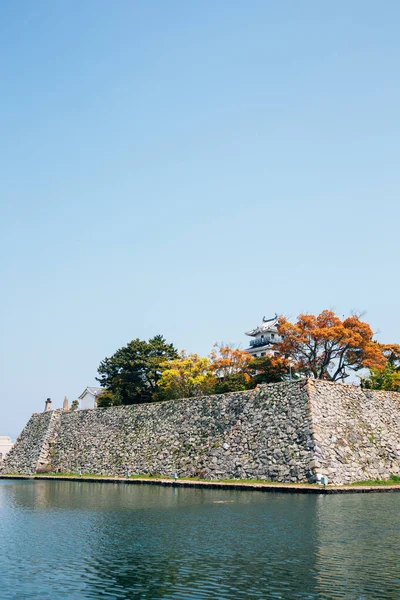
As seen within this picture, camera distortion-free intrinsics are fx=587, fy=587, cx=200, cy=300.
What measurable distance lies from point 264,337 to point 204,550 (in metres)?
72.8

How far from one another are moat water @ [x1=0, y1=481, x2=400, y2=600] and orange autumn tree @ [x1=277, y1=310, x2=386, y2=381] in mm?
21158

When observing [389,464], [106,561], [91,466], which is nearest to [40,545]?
[106,561]

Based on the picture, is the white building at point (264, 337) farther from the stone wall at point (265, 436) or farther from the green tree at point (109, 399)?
the stone wall at point (265, 436)

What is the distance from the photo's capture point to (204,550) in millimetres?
15031

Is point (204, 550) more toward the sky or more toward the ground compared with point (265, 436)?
more toward the ground

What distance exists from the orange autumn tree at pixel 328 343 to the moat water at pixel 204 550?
21158 mm

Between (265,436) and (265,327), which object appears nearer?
(265,436)

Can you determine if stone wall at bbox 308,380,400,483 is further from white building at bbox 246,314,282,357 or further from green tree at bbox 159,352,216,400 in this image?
white building at bbox 246,314,282,357

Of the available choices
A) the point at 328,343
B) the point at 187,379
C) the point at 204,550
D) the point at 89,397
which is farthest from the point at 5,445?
the point at 204,550

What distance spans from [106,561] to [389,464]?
2472 cm

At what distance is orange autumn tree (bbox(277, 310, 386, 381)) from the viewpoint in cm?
4597

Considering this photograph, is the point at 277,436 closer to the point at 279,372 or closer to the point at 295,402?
the point at 295,402

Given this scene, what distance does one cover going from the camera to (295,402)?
34.4 m

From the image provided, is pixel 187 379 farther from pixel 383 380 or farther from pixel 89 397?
pixel 89 397
